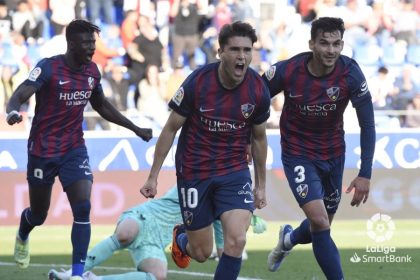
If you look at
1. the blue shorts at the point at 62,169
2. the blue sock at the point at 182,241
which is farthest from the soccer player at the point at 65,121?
the blue sock at the point at 182,241

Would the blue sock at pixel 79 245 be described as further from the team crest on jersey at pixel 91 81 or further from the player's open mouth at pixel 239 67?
the player's open mouth at pixel 239 67

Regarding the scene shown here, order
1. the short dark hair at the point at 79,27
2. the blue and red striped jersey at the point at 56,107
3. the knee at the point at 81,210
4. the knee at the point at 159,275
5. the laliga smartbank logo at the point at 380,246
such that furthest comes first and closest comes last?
the laliga smartbank logo at the point at 380,246, the blue and red striped jersey at the point at 56,107, the short dark hair at the point at 79,27, the knee at the point at 81,210, the knee at the point at 159,275

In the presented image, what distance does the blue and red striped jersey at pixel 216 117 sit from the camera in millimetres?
7848

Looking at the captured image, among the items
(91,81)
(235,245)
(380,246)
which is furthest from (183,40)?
(235,245)

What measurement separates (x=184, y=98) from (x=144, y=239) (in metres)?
1.32

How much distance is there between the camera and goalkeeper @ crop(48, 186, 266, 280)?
326 inches

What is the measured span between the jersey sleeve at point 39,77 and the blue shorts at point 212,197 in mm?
1897

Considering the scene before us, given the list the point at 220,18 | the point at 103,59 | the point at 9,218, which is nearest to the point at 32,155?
the point at 9,218

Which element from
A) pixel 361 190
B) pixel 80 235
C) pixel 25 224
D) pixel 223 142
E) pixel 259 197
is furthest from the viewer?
pixel 25 224

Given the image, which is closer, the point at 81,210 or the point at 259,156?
the point at 259,156

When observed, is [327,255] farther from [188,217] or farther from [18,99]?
[18,99]

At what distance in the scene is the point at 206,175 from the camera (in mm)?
8016

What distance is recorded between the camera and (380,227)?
49.5 feet

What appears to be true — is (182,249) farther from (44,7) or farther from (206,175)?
(44,7)
